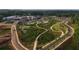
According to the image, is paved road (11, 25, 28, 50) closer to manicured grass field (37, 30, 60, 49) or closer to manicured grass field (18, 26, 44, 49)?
manicured grass field (18, 26, 44, 49)

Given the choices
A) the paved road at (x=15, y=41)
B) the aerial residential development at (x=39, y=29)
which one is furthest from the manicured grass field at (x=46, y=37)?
the paved road at (x=15, y=41)

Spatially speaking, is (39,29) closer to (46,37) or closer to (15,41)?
(46,37)

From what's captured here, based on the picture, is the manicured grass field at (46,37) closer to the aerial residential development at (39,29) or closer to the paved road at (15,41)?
the aerial residential development at (39,29)

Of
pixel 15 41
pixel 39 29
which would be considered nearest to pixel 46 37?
pixel 39 29

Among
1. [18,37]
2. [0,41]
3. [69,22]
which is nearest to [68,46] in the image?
[69,22]

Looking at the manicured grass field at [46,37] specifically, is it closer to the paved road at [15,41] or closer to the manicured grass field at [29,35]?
the manicured grass field at [29,35]

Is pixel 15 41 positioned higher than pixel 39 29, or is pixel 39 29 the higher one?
pixel 39 29

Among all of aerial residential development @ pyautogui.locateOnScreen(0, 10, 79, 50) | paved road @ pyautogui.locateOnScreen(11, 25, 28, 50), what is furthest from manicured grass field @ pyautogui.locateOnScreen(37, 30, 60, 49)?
paved road @ pyautogui.locateOnScreen(11, 25, 28, 50)

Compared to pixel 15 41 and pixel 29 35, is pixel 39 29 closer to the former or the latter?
pixel 29 35
